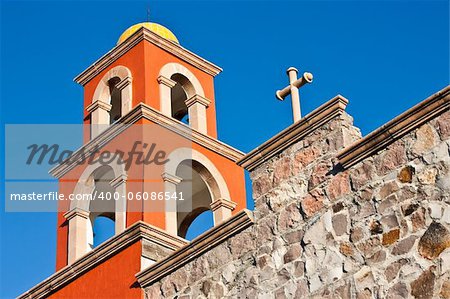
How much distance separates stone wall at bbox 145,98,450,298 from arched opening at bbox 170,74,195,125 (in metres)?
5.16

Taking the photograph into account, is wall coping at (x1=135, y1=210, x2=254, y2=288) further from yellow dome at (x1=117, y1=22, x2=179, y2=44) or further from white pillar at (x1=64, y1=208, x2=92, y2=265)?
yellow dome at (x1=117, y1=22, x2=179, y2=44)

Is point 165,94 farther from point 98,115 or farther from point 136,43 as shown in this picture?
point 98,115

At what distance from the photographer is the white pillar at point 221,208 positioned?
525 inches

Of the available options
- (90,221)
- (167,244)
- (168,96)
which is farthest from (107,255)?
(168,96)

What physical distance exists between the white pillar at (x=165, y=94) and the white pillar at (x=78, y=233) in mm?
1816

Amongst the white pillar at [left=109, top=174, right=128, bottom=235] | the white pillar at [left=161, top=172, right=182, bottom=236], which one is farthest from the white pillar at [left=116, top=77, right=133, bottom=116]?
the white pillar at [left=161, top=172, right=182, bottom=236]

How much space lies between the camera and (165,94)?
13.9 meters

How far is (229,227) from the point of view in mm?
9609

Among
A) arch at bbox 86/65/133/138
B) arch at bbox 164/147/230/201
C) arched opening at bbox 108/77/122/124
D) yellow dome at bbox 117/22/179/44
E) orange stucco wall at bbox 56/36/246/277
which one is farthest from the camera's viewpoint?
yellow dome at bbox 117/22/179/44

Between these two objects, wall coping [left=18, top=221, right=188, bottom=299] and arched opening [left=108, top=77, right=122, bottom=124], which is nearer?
wall coping [left=18, top=221, right=188, bottom=299]

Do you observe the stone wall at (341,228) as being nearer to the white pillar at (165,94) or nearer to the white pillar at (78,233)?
the white pillar at (78,233)

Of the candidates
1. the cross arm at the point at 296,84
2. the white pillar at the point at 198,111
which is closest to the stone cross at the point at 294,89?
the cross arm at the point at 296,84

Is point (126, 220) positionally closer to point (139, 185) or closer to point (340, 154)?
point (139, 185)

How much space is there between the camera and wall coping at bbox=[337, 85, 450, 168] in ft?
26.1
